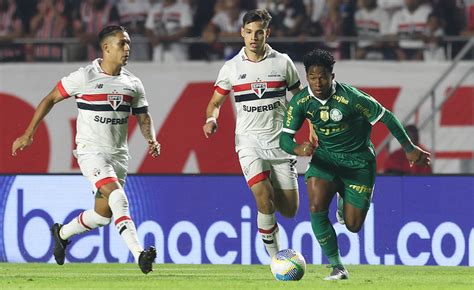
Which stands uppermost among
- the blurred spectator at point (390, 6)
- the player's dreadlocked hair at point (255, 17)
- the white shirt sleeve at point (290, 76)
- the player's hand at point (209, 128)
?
the player's dreadlocked hair at point (255, 17)

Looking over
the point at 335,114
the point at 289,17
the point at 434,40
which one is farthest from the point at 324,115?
the point at 289,17

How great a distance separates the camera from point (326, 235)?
1026cm

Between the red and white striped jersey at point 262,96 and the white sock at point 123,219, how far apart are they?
Answer: 126 cm

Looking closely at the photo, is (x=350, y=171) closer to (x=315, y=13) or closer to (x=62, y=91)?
(x=62, y=91)

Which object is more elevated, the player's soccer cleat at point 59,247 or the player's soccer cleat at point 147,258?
the player's soccer cleat at point 147,258

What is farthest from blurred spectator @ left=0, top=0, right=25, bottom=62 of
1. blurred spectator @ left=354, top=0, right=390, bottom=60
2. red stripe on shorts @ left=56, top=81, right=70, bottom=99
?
red stripe on shorts @ left=56, top=81, right=70, bottom=99

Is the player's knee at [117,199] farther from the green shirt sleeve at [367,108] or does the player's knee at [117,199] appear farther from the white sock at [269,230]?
the green shirt sleeve at [367,108]

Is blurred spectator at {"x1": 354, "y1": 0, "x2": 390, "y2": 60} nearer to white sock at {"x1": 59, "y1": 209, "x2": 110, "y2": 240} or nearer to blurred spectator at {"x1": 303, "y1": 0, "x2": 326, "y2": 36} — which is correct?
blurred spectator at {"x1": 303, "y1": 0, "x2": 326, "y2": 36}

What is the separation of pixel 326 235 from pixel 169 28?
7.85m

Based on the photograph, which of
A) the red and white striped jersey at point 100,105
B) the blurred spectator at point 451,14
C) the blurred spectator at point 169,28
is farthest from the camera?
the blurred spectator at point 169,28

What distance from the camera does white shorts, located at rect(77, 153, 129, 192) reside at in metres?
10.9

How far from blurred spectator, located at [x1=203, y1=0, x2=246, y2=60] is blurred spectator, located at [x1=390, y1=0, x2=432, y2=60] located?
6.69 ft

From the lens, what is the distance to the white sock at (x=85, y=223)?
11.3 metres

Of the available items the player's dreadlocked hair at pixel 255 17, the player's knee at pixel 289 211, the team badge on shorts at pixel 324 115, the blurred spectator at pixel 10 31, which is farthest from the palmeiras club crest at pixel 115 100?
the blurred spectator at pixel 10 31
